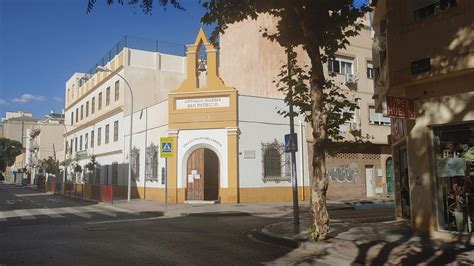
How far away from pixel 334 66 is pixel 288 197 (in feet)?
31.6

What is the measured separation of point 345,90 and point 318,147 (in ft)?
64.4

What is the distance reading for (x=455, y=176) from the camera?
10008mm

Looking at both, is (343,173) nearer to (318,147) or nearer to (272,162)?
(272,162)

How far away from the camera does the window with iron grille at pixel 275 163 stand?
24266mm

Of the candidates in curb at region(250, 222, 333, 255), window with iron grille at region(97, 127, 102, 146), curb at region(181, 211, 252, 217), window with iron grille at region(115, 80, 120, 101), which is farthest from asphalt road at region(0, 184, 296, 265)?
window with iron grille at region(97, 127, 102, 146)

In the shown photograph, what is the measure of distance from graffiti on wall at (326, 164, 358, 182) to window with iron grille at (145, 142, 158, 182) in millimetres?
10387

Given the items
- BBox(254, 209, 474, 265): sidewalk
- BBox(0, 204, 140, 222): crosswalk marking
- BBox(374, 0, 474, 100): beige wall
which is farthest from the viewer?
BBox(0, 204, 140, 222): crosswalk marking

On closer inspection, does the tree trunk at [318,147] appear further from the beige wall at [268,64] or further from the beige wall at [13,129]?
the beige wall at [13,129]

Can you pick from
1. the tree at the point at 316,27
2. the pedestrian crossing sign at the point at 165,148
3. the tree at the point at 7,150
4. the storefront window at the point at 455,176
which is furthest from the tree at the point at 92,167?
the tree at the point at 7,150

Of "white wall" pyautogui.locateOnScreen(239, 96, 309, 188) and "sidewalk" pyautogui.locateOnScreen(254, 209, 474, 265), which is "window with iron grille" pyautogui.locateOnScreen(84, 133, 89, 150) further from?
"sidewalk" pyautogui.locateOnScreen(254, 209, 474, 265)

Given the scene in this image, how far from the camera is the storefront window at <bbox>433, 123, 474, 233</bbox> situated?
9.70 meters

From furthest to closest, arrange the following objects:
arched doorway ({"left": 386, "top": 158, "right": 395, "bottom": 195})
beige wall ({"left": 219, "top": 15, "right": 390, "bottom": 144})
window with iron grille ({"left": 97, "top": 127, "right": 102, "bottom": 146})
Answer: window with iron grille ({"left": 97, "top": 127, "right": 102, "bottom": 146})
arched doorway ({"left": 386, "top": 158, "right": 395, "bottom": 195})
beige wall ({"left": 219, "top": 15, "right": 390, "bottom": 144})

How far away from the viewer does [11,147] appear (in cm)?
9888

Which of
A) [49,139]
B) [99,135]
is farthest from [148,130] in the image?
[49,139]
